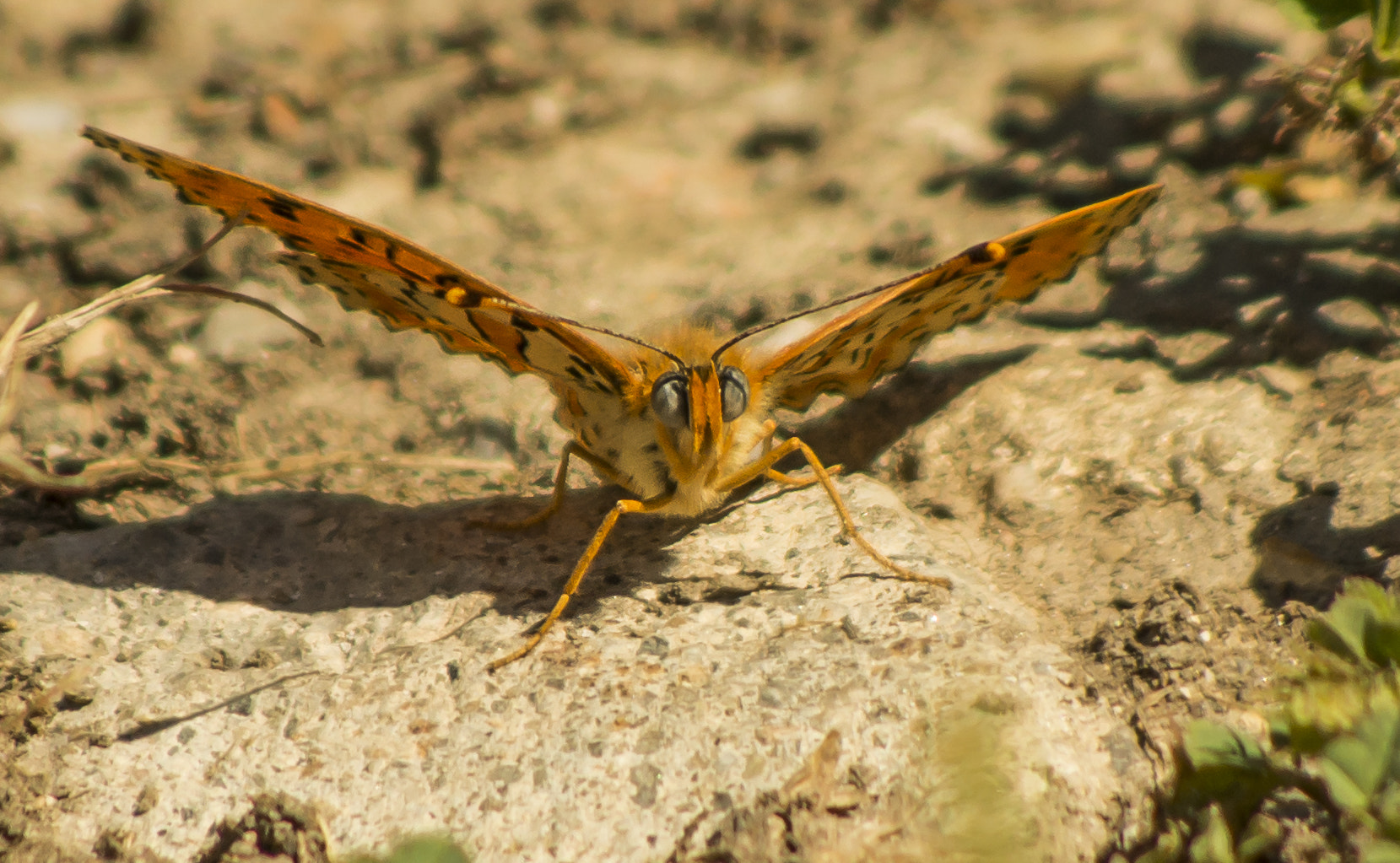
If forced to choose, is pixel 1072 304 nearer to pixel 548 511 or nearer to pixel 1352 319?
pixel 1352 319

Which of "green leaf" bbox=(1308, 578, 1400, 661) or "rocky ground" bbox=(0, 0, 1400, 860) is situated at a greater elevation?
"rocky ground" bbox=(0, 0, 1400, 860)

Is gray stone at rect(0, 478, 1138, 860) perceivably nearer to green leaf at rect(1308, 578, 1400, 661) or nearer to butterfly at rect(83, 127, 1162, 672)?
butterfly at rect(83, 127, 1162, 672)

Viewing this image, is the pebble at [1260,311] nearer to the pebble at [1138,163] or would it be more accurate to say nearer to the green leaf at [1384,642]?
the pebble at [1138,163]

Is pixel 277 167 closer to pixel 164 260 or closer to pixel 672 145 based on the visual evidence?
pixel 164 260

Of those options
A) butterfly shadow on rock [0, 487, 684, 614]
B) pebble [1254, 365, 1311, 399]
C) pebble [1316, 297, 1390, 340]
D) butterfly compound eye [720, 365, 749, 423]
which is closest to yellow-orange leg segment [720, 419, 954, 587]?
butterfly compound eye [720, 365, 749, 423]

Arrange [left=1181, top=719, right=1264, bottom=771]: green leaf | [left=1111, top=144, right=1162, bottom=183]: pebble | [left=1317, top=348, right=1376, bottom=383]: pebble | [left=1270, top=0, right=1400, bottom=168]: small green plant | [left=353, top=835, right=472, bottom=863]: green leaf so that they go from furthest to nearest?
[left=1111, top=144, right=1162, bottom=183]: pebble, [left=1317, top=348, right=1376, bottom=383]: pebble, [left=1270, top=0, right=1400, bottom=168]: small green plant, [left=1181, top=719, right=1264, bottom=771]: green leaf, [left=353, top=835, right=472, bottom=863]: green leaf

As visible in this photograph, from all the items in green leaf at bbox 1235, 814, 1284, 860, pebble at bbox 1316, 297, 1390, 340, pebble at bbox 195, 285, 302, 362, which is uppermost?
pebble at bbox 195, 285, 302, 362

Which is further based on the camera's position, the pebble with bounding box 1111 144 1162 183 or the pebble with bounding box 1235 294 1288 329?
the pebble with bounding box 1111 144 1162 183

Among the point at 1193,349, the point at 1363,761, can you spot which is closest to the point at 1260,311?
the point at 1193,349
